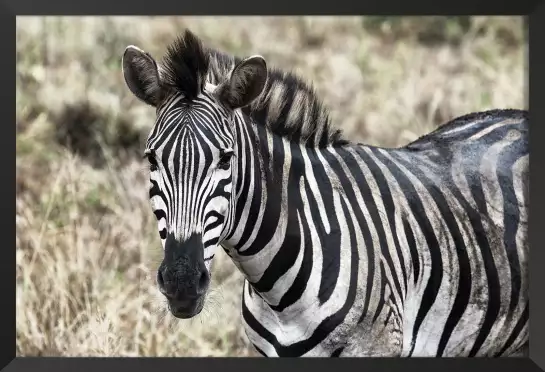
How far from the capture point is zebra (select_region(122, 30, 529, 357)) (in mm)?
3350

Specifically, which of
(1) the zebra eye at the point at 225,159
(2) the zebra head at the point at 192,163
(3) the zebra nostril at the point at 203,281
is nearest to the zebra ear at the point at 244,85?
(2) the zebra head at the point at 192,163

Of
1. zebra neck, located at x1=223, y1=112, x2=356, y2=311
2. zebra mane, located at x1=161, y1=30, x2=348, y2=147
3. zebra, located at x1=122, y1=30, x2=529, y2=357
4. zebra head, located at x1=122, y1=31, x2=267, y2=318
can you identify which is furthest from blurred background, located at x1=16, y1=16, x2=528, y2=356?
zebra head, located at x1=122, y1=31, x2=267, y2=318

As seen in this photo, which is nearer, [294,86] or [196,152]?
[196,152]

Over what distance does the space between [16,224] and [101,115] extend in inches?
32.3

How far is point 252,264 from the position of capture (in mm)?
3650

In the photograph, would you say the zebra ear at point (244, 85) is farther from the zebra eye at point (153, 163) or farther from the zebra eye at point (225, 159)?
the zebra eye at point (153, 163)

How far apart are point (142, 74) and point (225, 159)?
641 millimetres

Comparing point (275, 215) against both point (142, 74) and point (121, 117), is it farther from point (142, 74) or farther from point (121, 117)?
point (121, 117)

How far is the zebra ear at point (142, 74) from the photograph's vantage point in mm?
3549
